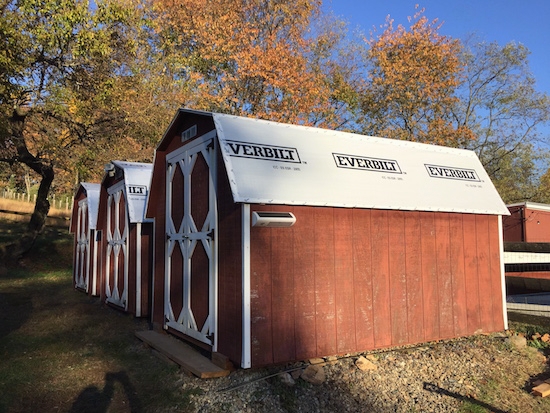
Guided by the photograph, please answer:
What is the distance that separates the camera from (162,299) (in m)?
7.93

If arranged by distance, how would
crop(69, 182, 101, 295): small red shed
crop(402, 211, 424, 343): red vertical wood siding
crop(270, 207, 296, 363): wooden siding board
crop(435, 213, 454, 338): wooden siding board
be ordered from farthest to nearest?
crop(69, 182, 101, 295): small red shed, crop(435, 213, 454, 338): wooden siding board, crop(402, 211, 424, 343): red vertical wood siding, crop(270, 207, 296, 363): wooden siding board

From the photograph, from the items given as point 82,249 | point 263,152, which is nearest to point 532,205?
point 263,152

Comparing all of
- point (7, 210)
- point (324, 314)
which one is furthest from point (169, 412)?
point (7, 210)

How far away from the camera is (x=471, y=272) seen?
25.1ft

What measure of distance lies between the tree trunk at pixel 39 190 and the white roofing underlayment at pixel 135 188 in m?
7.52

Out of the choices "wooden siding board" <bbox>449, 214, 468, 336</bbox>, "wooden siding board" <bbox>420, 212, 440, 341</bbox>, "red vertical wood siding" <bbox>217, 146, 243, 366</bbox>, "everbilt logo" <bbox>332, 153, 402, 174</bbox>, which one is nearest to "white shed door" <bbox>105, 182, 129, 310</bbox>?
"red vertical wood siding" <bbox>217, 146, 243, 366</bbox>

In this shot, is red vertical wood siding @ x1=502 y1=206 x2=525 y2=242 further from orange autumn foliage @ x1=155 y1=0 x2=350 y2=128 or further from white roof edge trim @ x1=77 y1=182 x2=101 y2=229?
white roof edge trim @ x1=77 y1=182 x2=101 y2=229

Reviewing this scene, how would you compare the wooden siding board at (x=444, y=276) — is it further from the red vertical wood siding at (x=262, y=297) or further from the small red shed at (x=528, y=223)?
the small red shed at (x=528, y=223)

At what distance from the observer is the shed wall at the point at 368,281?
5.70 meters

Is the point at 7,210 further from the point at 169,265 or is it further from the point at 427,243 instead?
the point at 427,243

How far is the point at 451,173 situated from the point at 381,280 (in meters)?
2.62

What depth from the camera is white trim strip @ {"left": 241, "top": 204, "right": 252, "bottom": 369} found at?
5.36 metres

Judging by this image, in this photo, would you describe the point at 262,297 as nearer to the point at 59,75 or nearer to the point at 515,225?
the point at 515,225

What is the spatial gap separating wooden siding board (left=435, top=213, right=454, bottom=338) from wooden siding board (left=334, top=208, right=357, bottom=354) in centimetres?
174
